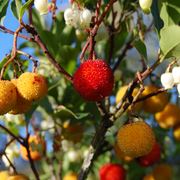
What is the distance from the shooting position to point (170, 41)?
1123 mm

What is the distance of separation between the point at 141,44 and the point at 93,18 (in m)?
0.15

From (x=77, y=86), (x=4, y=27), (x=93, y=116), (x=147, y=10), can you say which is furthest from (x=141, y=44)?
(x=93, y=116)

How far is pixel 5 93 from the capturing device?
109cm

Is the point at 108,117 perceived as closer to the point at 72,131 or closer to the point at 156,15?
the point at 156,15

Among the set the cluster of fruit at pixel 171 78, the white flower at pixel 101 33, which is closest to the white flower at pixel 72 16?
the cluster of fruit at pixel 171 78

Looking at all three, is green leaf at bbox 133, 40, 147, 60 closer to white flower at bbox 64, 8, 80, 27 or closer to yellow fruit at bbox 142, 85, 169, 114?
white flower at bbox 64, 8, 80, 27

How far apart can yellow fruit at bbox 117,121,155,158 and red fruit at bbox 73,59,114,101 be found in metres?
0.10

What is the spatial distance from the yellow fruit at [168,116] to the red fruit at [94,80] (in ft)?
3.02

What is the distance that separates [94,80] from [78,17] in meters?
0.20

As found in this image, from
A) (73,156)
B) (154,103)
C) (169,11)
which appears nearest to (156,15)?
(169,11)

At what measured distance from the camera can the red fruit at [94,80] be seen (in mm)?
1100

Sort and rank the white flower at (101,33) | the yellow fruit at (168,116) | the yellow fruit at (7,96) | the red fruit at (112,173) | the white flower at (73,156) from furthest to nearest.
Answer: the white flower at (73,156) < the yellow fruit at (168,116) < the red fruit at (112,173) < the white flower at (101,33) < the yellow fruit at (7,96)

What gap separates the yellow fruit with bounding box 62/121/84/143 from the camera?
183 cm

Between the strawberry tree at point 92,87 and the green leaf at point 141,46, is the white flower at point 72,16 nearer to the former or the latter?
the strawberry tree at point 92,87
